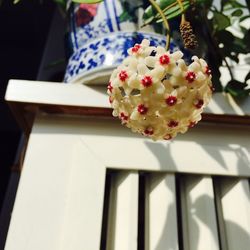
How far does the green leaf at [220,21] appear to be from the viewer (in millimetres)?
796

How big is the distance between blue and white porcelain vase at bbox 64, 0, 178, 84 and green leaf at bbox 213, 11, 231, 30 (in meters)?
0.14

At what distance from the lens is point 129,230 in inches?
24.8

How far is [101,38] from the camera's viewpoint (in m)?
0.77

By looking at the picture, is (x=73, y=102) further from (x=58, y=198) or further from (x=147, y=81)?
(x=147, y=81)

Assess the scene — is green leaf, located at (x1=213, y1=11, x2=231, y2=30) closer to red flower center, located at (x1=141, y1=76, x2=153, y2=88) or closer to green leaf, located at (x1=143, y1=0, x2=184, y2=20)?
green leaf, located at (x1=143, y1=0, x2=184, y2=20)

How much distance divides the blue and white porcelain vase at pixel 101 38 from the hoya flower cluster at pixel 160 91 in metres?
0.25

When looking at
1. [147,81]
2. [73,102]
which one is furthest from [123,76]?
[73,102]

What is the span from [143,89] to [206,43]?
461 millimetres

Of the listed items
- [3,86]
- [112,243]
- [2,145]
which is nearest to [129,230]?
[112,243]

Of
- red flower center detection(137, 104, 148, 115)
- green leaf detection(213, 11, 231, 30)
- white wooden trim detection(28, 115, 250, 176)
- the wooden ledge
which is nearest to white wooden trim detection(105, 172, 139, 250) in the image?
white wooden trim detection(28, 115, 250, 176)

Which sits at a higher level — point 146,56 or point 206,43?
point 206,43

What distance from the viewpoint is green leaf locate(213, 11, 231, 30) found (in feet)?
2.61

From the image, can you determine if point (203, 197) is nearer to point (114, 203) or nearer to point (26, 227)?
point (114, 203)

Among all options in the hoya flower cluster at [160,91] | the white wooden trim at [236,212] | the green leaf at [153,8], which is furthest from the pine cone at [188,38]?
the white wooden trim at [236,212]
